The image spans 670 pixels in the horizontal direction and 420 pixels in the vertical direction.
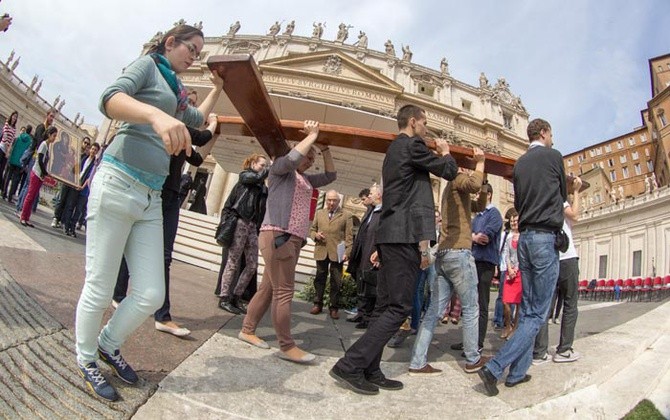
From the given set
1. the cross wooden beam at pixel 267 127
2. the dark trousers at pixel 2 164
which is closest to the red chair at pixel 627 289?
the cross wooden beam at pixel 267 127

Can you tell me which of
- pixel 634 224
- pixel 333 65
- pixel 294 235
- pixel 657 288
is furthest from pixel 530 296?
pixel 333 65

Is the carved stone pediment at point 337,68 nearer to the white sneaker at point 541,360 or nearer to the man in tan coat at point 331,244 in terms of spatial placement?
the man in tan coat at point 331,244

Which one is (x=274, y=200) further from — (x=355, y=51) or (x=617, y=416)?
(x=355, y=51)

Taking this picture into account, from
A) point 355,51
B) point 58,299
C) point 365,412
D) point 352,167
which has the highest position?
point 355,51

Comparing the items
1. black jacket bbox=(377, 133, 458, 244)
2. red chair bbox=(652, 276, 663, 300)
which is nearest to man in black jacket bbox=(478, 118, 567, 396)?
black jacket bbox=(377, 133, 458, 244)

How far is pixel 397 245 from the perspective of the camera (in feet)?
8.89

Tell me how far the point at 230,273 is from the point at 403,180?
2826 mm

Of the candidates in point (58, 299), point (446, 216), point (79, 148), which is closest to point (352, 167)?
point (79, 148)

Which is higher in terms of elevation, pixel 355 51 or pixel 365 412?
pixel 355 51

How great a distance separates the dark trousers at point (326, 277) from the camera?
5.64m

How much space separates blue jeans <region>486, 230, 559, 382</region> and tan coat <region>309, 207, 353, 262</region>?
319 cm

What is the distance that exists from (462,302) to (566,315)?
1102 mm

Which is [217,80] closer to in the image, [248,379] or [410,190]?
[410,190]

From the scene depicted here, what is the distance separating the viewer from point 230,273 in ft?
15.2
